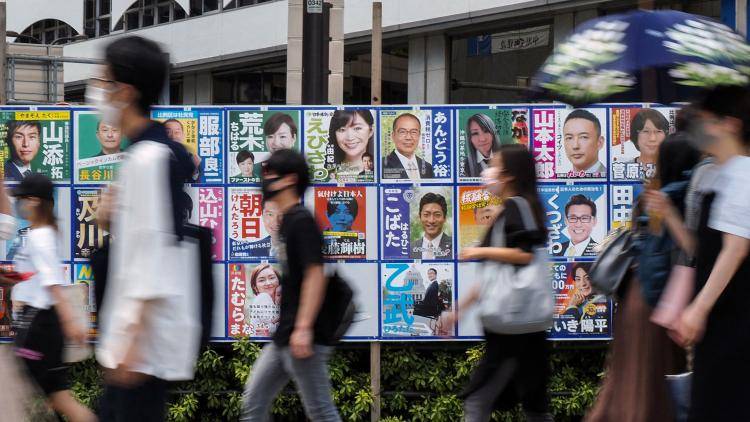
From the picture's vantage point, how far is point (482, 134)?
7684mm

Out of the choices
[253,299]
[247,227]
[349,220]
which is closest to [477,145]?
[349,220]

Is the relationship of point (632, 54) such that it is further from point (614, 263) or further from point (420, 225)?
point (420, 225)

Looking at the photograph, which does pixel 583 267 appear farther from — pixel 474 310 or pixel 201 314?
pixel 201 314

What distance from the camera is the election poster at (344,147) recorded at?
7.69 meters

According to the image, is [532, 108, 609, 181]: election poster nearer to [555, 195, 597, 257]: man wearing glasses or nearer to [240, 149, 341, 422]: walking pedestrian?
[555, 195, 597, 257]: man wearing glasses

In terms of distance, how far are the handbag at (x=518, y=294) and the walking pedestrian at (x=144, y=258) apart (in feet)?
6.30

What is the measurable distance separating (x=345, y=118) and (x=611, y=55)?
3134 mm

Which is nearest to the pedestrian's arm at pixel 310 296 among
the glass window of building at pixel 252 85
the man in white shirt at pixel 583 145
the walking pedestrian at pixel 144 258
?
the walking pedestrian at pixel 144 258

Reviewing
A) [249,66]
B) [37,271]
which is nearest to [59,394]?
[37,271]

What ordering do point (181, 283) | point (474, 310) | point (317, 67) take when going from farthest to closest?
point (317, 67) → point (474, 310) → point (181, 283)

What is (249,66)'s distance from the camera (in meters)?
27.6

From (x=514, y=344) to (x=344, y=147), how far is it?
3.00 meters

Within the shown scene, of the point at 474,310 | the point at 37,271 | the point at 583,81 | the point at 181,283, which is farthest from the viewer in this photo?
the point at 474,310

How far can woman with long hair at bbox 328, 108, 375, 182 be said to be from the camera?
25.2ft
